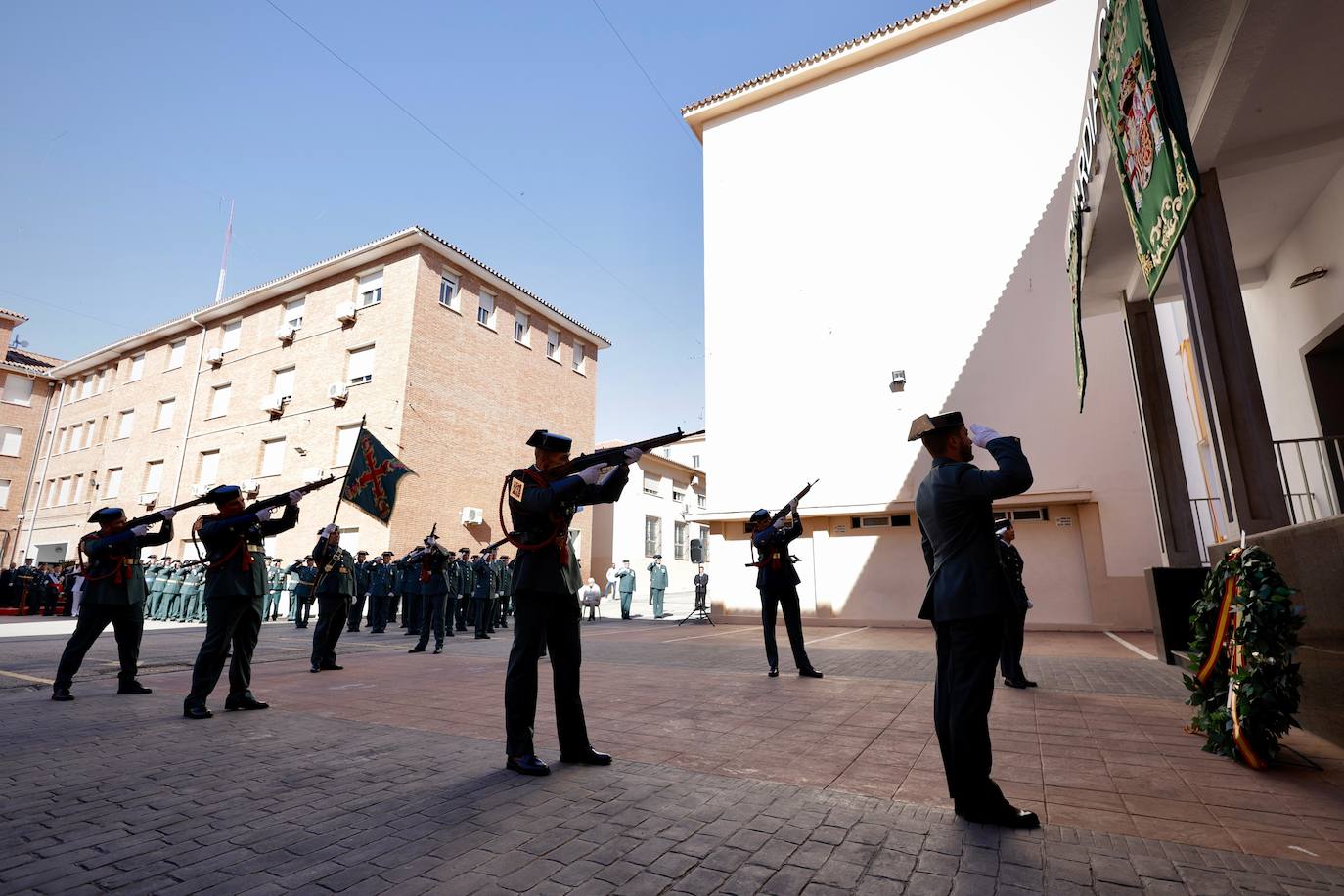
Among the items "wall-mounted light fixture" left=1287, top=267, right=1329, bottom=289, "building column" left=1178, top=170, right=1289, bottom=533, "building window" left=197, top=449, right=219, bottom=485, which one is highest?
"building window" left=197, top=449, right=219, bottom=485

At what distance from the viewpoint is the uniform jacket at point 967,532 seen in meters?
3.17

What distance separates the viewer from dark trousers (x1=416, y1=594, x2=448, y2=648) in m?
11.6

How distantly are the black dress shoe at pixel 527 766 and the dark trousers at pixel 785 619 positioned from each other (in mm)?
4223

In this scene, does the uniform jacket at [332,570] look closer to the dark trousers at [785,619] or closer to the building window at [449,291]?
the dark trousers at [785,619]

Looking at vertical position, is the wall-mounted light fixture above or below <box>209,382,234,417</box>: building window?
below

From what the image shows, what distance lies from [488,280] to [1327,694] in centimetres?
2704

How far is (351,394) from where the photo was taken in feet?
77.5

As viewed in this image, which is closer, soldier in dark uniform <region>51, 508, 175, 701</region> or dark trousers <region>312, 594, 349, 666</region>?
soldier in dark uniform <region>51, 508, 175, 701</region>

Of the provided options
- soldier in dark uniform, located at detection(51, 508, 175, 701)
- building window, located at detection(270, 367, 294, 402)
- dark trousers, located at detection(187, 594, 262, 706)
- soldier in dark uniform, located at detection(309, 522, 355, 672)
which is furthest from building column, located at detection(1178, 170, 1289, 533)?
building window, located at detection(270, 367, 294, 402)

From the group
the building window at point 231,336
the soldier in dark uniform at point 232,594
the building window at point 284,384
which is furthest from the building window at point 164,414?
the soldier in dark uniform at point 232,594

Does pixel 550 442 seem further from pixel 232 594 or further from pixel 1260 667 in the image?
pixel 1260 667

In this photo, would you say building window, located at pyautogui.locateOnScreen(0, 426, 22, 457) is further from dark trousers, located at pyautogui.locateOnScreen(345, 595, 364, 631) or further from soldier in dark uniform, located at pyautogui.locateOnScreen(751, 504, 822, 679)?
soldier in dark uniform, located at pyautogui.locateOnScreen(751, 504, 822, 679)

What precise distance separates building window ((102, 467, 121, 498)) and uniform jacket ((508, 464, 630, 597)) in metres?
37.1

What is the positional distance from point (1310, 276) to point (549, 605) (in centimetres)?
982
